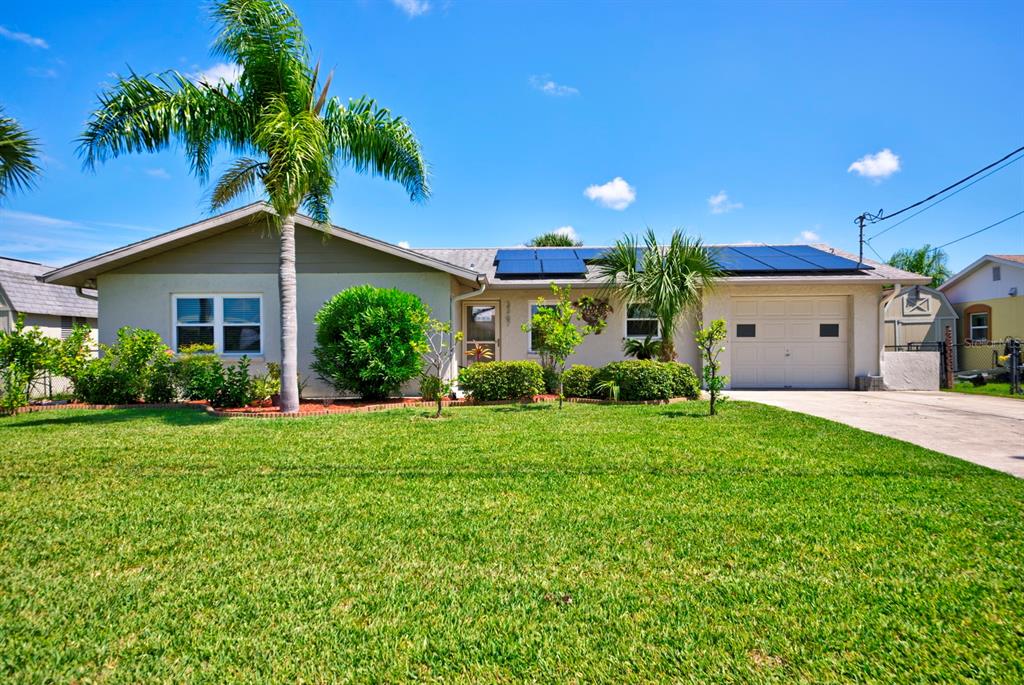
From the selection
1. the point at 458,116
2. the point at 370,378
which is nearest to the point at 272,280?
the point at 370,378

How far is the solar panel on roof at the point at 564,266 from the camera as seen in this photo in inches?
500

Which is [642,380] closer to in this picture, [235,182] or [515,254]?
[515,254]

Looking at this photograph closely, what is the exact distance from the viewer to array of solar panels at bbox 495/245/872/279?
1250 centimetres

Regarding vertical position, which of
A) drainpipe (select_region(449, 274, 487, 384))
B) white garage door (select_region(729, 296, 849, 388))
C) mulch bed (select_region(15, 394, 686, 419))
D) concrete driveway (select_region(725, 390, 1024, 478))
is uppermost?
drainpipe (select_region(449, 274, 487, 384))

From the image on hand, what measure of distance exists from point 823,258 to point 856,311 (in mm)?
1724

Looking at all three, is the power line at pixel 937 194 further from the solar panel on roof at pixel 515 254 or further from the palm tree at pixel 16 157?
the palm tree at pixel 16 157

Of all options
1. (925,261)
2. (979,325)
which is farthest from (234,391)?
(925,261)

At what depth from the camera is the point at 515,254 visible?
1512 centimetres

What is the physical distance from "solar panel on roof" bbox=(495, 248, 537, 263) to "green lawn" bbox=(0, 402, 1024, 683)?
9.57 meters

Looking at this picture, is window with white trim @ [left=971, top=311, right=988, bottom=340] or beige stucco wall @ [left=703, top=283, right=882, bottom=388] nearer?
beige stucco wall @ [left=703, top=283, right=882, bottom=388]

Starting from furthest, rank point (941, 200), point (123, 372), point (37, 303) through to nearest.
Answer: point (37, 303) → point (941, 200) → point (123, 372)

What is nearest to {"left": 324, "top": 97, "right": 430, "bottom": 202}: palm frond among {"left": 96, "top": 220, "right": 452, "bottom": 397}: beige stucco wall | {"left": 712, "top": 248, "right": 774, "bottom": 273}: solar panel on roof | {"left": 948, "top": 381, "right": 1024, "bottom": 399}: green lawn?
{"left": 96, "top": 220, "right": 452, "bottom": 397}: beige stucco wall

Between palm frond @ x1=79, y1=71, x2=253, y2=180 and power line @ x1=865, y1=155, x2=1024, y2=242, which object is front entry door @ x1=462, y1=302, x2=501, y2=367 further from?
power line @ x1=865, y1=155, x2=1024, y2=242

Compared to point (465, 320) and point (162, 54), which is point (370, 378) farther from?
point (162, 54)
